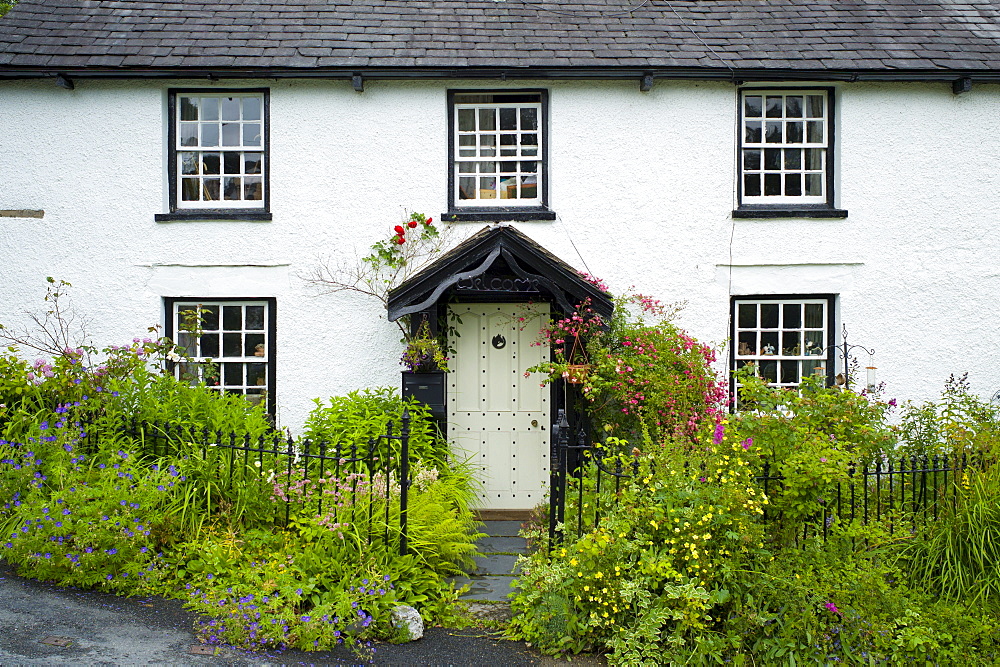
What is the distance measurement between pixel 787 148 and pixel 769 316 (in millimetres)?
2053

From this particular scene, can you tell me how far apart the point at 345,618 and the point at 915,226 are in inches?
304

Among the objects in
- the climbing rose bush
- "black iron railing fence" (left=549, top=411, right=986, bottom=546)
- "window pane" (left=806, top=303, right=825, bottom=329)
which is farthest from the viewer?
"window pane" (left=806, top=303, right=825, bottom=329)

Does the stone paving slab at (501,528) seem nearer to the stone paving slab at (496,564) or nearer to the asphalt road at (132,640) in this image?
the stone paving slab at (496,564)

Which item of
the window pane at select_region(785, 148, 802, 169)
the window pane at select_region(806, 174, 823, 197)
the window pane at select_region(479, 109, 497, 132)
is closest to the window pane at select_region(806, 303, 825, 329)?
the window pane at select_region(806, 174, 823, 197)

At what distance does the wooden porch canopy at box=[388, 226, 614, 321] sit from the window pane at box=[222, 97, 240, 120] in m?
3.15

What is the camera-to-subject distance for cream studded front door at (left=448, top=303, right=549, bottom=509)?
8.29 metres

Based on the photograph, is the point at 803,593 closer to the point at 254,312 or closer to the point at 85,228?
the point at 254,312

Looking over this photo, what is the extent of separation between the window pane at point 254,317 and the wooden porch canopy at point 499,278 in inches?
74.9

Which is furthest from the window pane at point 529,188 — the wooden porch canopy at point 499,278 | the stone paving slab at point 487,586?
the stone paving slab at point 487,586

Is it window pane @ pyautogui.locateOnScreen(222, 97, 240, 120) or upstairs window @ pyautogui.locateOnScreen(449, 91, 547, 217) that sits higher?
window pane @ pyautogui.locateOnScreen(222, 97, 240, 120)

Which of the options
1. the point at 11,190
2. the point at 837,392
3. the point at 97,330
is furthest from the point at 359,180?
the point at 837,392

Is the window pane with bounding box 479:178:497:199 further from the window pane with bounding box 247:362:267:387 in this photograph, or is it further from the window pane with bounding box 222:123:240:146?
the window pane with bounding box 247:362:267:387

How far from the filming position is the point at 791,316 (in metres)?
8.65

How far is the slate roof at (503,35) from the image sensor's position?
8180mm
